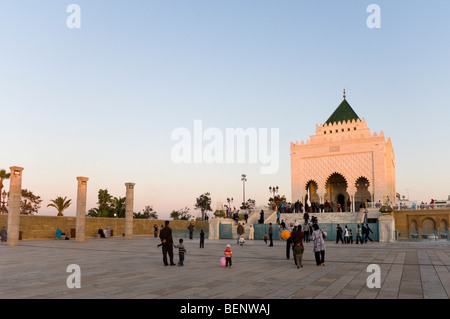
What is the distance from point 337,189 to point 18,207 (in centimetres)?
3587

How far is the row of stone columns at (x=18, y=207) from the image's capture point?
21.2 metres

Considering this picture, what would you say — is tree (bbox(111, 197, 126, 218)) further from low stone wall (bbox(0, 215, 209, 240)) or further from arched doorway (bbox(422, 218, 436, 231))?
arched doorway (bbox(422, 218, 436, 231))

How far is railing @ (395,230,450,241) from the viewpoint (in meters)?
24.6

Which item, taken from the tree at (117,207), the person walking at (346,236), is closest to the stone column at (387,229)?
the person walking at (346,236)

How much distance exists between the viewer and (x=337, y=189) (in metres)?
46.4

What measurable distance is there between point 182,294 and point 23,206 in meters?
50.5

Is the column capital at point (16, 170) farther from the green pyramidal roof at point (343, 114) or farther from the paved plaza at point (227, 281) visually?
the green pyramidal roof at point (343, 114)

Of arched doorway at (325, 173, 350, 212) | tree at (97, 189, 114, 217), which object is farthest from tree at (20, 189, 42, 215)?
arched doorway at (325, 173, 350, 212)

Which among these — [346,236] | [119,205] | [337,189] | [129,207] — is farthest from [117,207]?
[346,236]

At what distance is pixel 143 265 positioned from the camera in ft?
38.2

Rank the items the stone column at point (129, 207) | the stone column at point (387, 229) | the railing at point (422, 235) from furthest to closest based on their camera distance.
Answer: the stone column at point (129, 207) → the railing at point (422, 235) → the stone column at point (387, 229)

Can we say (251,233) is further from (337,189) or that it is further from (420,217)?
(337,189)
